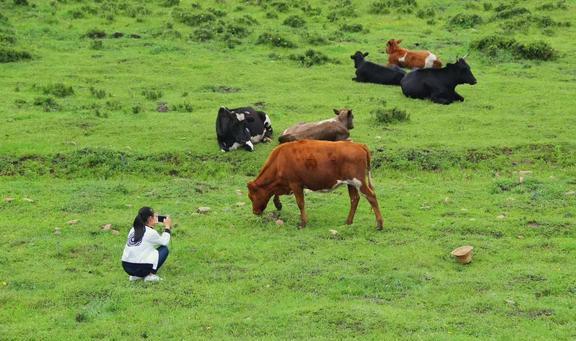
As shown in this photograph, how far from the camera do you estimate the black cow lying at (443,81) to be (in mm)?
22219

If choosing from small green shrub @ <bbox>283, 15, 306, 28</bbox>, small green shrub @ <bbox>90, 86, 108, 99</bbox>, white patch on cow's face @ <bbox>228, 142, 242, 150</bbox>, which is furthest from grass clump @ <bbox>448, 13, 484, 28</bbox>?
white patch on cow's face @ <bbox>228, 142, 242, 150</bbox>

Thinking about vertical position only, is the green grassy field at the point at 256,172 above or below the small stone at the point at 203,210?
above

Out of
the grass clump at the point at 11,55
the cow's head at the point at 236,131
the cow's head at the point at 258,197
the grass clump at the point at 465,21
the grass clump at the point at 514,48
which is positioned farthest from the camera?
the grass clump at the point at 465,21

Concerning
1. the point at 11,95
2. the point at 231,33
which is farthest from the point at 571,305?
the point at 231,33

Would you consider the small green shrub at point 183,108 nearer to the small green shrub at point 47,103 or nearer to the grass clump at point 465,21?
the small green shrub at point 47,103

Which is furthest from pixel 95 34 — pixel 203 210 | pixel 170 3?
pixel 203 210

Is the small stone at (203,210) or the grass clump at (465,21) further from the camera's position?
the grass clump at (465,21)

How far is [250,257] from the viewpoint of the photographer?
12703 millimetres

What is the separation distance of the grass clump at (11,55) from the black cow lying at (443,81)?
12.2 metres

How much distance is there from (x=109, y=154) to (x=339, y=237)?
6579mm

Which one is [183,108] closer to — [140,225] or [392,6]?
[140,225]

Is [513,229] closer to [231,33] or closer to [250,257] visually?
[250,257]

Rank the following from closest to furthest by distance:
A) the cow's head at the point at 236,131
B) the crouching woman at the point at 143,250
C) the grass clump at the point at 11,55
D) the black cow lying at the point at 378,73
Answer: the crouching woman at the point at 143,250
the cow's head at the point at 236,131
the black cow lying at the point at 378,73
the grass clump at the point at 11,55

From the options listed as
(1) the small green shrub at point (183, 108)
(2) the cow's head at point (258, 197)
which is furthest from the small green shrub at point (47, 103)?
(2) the cow's head at point (258, 197)
